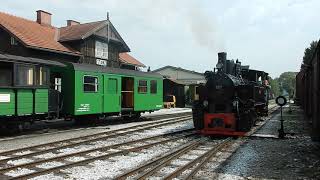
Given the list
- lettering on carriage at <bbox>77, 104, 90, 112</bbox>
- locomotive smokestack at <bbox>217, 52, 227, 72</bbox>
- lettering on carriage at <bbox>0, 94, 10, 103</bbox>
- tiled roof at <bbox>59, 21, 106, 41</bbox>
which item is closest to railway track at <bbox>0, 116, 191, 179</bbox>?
lettering on carriage at <bbox>77, 104, 90, 112</bbox>

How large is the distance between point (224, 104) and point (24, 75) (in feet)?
23.9

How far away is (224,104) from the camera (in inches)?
553

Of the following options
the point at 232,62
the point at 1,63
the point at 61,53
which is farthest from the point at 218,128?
the point at 61,53

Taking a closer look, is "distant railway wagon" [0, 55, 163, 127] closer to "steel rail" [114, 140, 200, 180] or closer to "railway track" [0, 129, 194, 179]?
"railway track" [0, 129, 194, 179]

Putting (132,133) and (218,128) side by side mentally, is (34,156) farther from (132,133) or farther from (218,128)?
(218,128)

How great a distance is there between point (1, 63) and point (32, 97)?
1.65m

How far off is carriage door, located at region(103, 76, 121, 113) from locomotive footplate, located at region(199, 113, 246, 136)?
17.4 ft

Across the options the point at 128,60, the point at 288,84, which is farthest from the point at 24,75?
the point at 288,84

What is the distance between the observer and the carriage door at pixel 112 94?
1703 centimetres

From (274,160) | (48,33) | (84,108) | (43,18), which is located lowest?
(274,160)

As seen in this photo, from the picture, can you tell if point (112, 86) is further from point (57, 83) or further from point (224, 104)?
point (224, 104)

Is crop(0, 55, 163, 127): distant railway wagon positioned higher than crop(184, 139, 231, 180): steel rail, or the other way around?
crop(0, 55, 163, 127): distant railway wagon

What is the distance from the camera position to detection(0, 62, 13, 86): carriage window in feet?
39.7

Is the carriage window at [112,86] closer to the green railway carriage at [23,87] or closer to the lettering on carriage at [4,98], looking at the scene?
the green railway carriage at [23,87]
